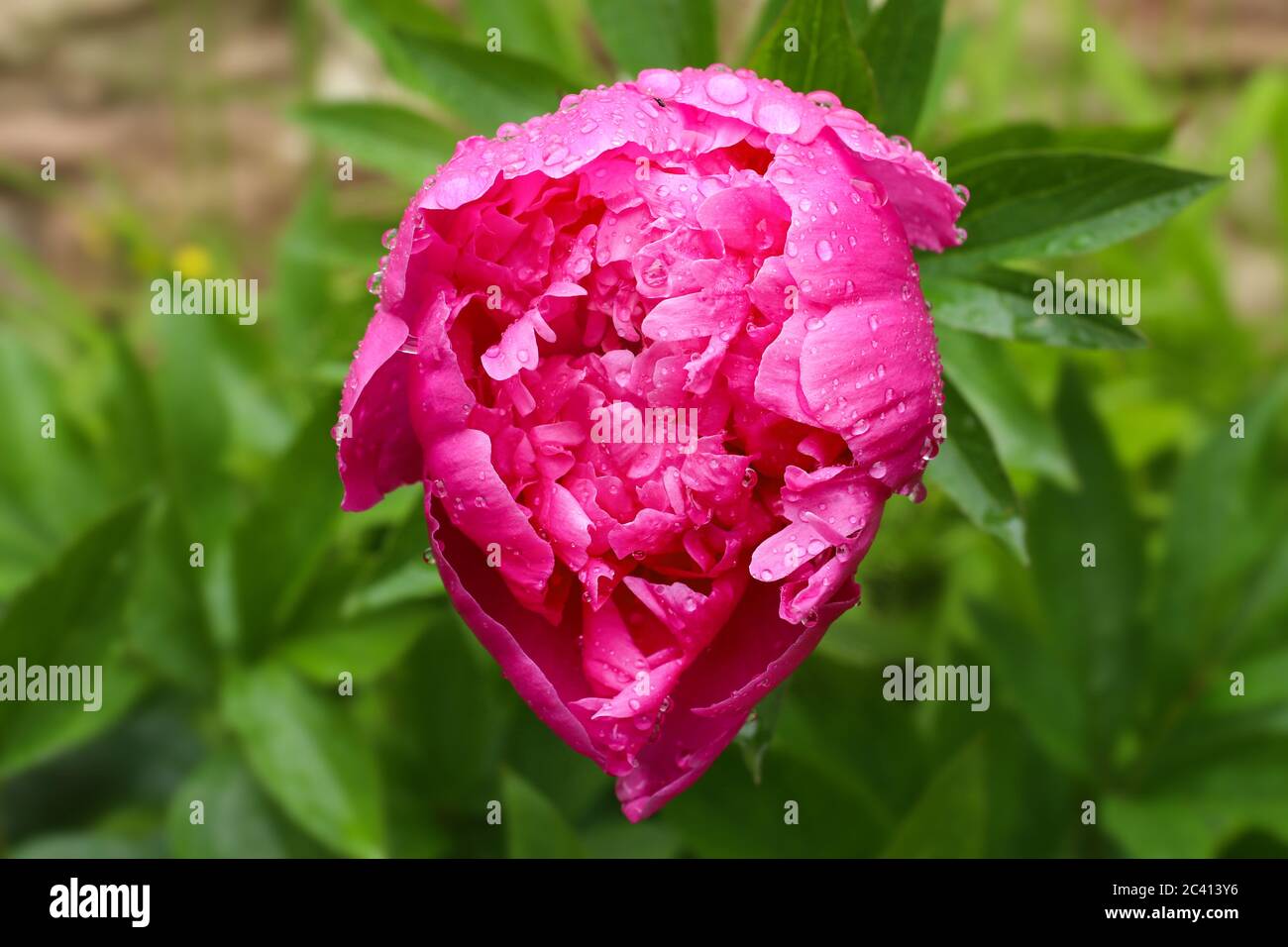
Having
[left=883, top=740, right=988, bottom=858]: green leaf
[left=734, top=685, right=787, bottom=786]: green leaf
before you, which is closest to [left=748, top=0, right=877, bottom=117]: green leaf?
[left=734, top=685, right=787, bottom=786]: green leaf

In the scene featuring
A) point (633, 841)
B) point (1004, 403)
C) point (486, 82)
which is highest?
point (486, 82)

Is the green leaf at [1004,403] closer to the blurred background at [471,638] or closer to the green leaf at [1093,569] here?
the blurred background at [471,638]

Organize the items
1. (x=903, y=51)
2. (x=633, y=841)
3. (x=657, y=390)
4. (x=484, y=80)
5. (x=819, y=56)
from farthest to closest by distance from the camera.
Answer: (x=633, y=841), (x=484, y=80), (x=903, y=51), (x=819, y=56), (x=657, y=390)

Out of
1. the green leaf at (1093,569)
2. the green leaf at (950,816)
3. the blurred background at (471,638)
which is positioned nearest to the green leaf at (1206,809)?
the blurred background at (471,638)

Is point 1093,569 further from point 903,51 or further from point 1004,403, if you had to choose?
point 903,51

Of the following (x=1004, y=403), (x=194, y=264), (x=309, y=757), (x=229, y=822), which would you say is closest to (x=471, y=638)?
(x=309, y=757)

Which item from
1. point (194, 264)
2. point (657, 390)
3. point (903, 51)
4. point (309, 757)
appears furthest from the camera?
point (194, 264)
